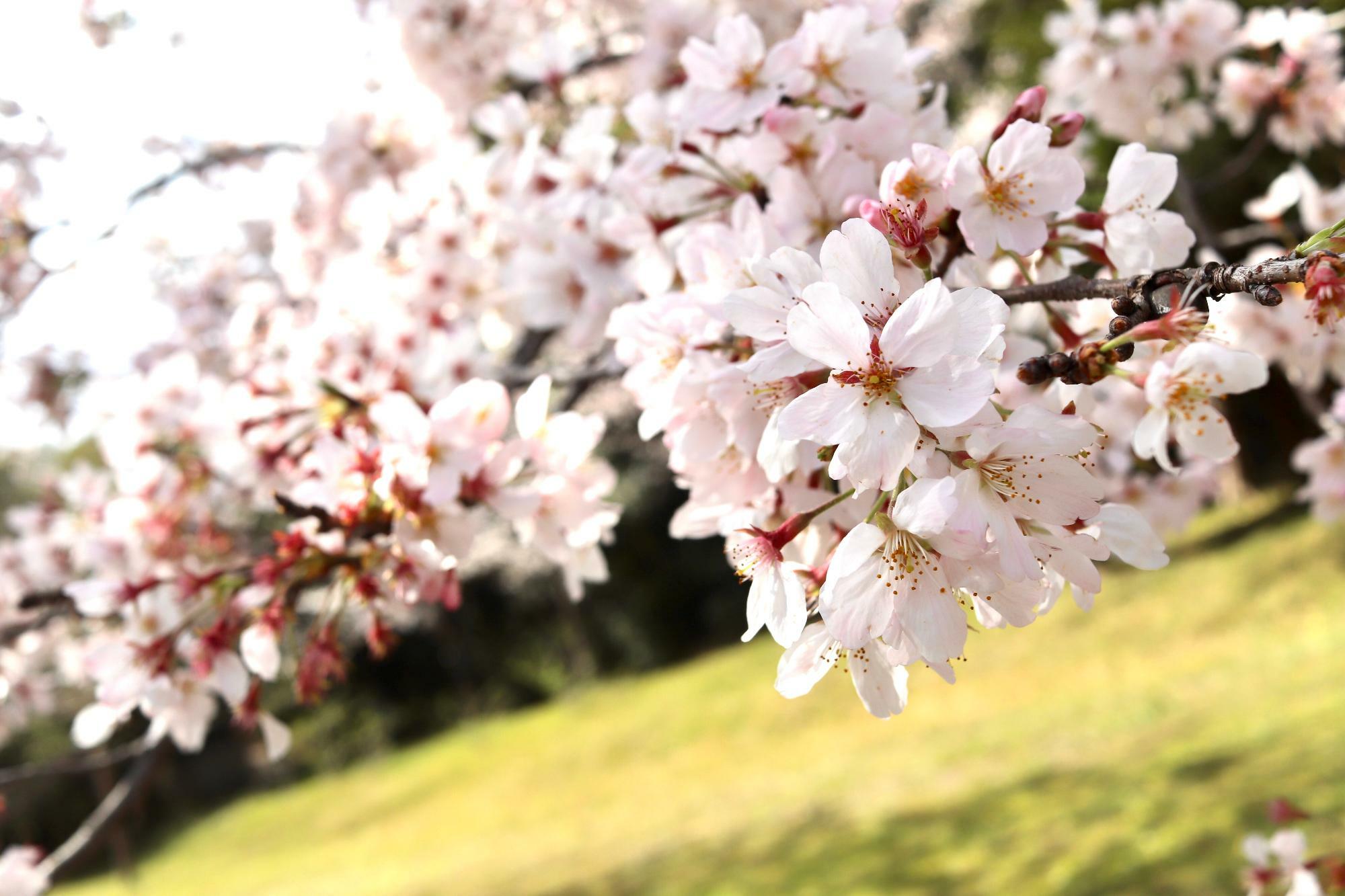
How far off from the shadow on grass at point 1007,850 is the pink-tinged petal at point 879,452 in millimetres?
4175

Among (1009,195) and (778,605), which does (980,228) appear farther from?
(778,605)

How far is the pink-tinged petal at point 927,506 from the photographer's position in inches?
33.9

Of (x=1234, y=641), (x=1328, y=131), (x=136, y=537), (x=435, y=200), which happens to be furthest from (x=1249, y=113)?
(x=1234, y=641)

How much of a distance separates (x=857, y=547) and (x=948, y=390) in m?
0.16

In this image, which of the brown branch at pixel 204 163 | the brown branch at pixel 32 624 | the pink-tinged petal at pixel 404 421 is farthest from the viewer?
the brown branch at pixel 204 163

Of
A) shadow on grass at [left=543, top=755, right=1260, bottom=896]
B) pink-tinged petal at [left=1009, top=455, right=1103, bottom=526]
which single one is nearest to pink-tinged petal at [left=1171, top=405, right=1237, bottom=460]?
pink-tinged petal at [left=1009, top=455, right=1103, bottom=526]

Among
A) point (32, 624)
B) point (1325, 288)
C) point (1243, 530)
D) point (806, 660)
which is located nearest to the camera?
point (1325, 288)

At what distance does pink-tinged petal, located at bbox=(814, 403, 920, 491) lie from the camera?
2.96 feet

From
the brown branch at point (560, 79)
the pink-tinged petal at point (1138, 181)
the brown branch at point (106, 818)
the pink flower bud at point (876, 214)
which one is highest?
the brown branch at point (560, 79)

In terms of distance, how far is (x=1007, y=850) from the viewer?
17.0ft

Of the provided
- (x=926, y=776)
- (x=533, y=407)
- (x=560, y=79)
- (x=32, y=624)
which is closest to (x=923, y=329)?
(x=533, y=407)

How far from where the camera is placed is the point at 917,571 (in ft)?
3.21

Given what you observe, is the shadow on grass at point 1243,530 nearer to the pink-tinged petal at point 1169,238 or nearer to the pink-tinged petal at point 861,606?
the pink-tinged petal at point 1169,238

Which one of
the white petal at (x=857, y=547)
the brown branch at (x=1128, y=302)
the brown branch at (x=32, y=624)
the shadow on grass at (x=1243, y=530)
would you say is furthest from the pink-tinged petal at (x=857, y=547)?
the shadow on grass at (x=1243, y=530)
